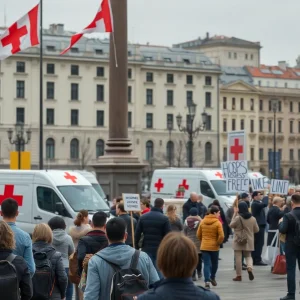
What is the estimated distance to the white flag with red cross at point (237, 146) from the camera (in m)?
21.9

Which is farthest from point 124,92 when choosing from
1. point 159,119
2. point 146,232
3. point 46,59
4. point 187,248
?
point 159,119

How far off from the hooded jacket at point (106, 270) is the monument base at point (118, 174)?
2095 centimetres

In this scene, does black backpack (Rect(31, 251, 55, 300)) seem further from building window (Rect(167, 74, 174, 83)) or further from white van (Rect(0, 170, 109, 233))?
building window (Rect(167, 74, 174, 83))

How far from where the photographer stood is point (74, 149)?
108 m

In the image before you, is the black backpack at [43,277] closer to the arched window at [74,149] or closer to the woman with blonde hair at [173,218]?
the woman with blonde hair at [173,218]

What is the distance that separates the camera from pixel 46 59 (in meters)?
105

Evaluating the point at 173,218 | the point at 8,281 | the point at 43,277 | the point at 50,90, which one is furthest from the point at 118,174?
the point at 50,90

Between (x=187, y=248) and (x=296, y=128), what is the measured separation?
133012 mm

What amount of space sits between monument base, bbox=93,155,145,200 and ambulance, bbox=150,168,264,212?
18.7 ft

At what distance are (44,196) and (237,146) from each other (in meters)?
4.78

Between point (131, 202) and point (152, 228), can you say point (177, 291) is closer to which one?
point (152, 228)

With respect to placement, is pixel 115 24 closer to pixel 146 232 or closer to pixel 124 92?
pixel 124 92

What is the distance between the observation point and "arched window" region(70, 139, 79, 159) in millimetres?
106750

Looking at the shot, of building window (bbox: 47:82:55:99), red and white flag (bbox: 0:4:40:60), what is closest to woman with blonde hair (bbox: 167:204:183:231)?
red and white flag (bbox: 0:4:40:60)
